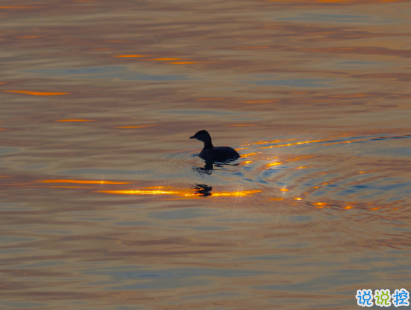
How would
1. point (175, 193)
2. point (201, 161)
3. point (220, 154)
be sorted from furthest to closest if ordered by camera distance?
point (201, 161) → point (220, 154) → point (175, 193)

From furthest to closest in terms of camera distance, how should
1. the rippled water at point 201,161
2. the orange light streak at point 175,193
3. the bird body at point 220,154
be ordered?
the bird body at point 220,154 < the orange light streak at point 175,193 < the rippled water at point 201,161

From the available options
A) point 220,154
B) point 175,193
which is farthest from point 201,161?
point 175,193

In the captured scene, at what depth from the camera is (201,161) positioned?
1573 centimetres

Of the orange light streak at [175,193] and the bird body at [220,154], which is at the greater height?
the bird body at [220,154]

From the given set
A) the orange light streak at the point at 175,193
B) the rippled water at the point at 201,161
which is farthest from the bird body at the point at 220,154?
the orange light streak at the point at 175,193

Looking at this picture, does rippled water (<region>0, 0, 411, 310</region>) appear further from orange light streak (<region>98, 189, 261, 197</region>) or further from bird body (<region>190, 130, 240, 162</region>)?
bird body (<region>190, 130, 240, 162</region>)

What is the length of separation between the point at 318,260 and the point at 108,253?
2673 mm

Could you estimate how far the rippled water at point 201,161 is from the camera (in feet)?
32.3

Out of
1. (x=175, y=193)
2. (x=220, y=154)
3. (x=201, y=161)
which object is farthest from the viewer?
(x=201, y=161)

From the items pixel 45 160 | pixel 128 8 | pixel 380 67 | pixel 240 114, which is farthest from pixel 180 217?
pixel 128 8

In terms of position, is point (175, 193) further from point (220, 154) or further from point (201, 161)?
point (201, 161)

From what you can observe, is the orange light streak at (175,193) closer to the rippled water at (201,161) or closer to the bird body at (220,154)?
the rippled water at (201,161)

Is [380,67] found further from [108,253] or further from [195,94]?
[108,253]

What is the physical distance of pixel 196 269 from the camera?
10.1m
